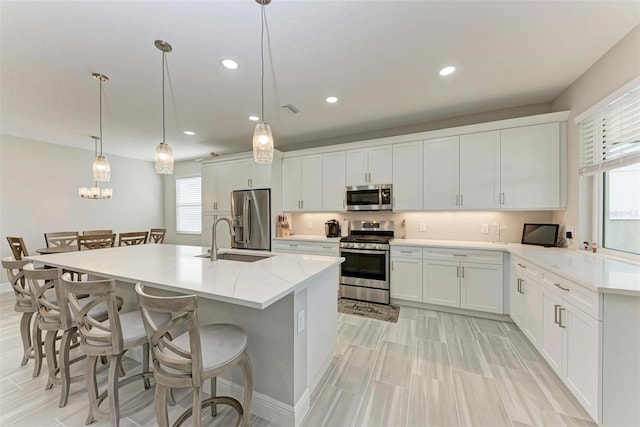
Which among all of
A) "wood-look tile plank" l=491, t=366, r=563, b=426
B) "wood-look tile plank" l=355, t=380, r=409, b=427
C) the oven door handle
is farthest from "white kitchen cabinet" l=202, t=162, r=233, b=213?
"wood-look tile plank" l=491, t=366, r=563, b=426

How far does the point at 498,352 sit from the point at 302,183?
3550 millimetres

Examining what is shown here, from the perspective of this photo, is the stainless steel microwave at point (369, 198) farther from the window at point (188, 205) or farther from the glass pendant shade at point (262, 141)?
the window at point (188, 205)

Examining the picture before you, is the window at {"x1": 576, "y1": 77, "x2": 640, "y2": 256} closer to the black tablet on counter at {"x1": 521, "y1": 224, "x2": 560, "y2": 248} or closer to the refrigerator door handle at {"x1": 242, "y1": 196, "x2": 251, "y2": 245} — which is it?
the black tablet on counter at {"x1": 521, "y1": 224, "x2": 560, "y2": 248}

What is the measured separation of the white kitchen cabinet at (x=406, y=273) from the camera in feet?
11.1

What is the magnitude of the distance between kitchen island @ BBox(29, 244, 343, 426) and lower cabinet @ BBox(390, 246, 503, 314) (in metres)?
1.89

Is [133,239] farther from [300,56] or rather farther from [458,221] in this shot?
[458,221]

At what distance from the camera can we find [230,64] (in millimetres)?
2254

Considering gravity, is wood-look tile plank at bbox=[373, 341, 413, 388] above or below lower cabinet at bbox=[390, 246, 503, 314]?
below

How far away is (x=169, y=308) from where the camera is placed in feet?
3.70

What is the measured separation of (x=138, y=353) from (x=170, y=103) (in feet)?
9.50

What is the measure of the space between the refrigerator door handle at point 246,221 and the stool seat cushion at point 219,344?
10.0 feet

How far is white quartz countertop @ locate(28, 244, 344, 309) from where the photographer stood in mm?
1273

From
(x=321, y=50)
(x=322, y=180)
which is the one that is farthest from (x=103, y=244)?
(x=321, y=50)

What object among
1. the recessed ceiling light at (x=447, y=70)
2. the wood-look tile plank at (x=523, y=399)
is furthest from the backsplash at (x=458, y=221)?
the recessed ceiling light at (x=447, y=70)
